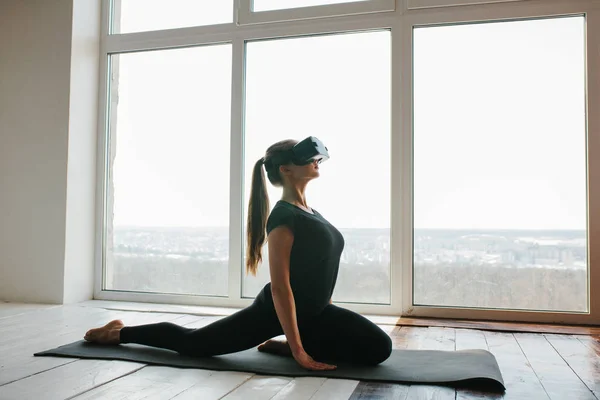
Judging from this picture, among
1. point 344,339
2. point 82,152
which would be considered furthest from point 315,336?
point 82,152

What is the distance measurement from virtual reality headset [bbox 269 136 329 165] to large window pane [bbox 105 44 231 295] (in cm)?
172

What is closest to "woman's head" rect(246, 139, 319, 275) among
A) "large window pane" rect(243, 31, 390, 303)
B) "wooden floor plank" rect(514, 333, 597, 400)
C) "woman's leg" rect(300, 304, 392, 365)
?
"woman's leg" rect(300, 304, 392, 365)

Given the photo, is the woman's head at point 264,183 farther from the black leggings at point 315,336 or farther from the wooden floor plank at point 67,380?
the wooden floor plank at point 67,380

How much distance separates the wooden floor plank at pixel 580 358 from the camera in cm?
214

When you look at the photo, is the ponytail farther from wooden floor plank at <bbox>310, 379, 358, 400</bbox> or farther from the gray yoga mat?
wooden floor plank at <bbox>310, 379, 358, 400</bbox>

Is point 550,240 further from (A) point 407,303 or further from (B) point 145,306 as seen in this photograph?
(B) point 145,306

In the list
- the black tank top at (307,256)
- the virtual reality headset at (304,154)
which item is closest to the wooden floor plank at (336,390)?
the black tank top at (307,256)

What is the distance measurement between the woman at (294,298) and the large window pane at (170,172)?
1628mm

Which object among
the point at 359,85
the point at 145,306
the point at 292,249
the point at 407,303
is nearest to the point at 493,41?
the point at 359,85

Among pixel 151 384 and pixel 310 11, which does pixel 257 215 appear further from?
pixel 310 11

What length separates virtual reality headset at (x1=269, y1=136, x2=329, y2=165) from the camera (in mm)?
2324

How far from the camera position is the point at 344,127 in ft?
12.6

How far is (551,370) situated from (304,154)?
130 centimetres

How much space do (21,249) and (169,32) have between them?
189cm
